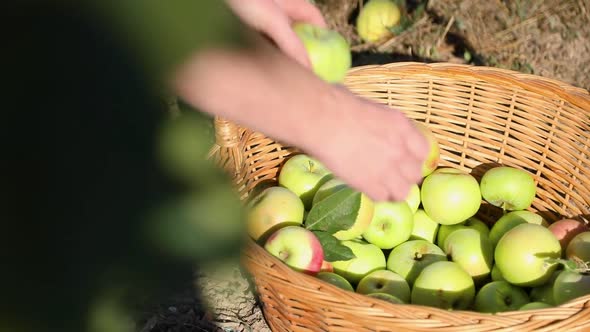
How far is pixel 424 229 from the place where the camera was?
179 cm

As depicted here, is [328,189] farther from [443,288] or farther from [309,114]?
[309,114]

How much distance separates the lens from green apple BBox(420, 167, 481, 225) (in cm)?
173

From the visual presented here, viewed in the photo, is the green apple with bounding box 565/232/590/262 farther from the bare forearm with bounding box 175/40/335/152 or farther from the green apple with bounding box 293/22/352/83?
the bare forearm with bounding box 175/40/335/152

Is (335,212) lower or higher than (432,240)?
higher

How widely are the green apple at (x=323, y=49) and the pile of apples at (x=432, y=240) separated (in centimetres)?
29

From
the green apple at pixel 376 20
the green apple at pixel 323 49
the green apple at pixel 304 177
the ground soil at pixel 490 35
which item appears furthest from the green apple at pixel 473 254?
the green apple at pixel 376 20

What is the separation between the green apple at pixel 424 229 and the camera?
179 cm

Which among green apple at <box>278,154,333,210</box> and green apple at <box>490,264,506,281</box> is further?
green apple at <box>278,154,333,210</box>

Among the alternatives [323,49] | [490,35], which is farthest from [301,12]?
[490,35]

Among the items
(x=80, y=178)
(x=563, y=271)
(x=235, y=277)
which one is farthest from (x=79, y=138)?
(x=235, y=277)

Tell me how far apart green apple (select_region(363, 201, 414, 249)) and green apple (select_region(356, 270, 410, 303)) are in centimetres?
12

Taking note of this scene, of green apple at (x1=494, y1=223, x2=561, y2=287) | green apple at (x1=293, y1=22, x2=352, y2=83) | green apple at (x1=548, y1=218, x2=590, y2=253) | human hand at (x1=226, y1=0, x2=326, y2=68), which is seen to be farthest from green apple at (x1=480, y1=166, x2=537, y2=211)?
human hand at (x1=226, y1=0, x2=326, y2=68)

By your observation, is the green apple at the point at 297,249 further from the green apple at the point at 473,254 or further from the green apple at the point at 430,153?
the green apple at the point at 430,153

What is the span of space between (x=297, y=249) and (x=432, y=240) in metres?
0.47
